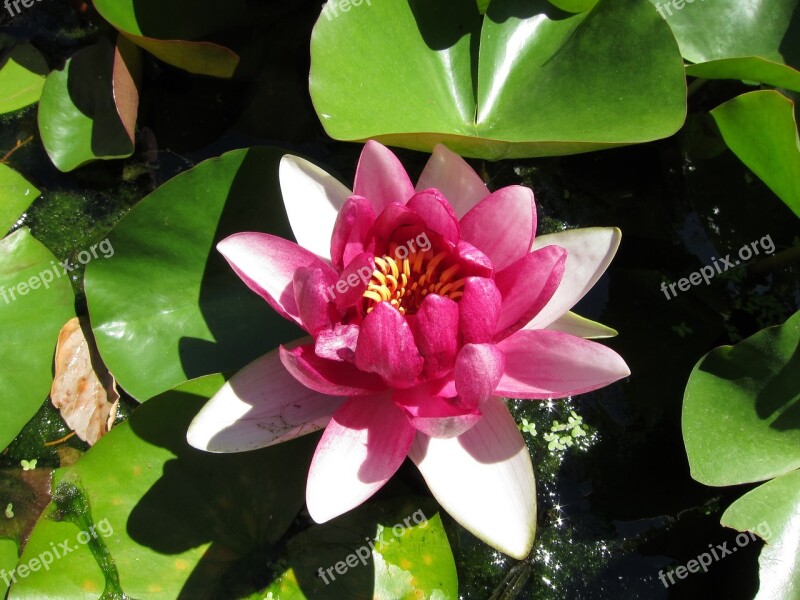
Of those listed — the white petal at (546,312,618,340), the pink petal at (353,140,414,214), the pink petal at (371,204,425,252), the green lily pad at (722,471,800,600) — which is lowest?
the green lily pad at (722,471,800,600)

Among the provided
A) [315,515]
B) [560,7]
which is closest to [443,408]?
[315,515]

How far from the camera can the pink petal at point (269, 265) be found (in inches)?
66.1

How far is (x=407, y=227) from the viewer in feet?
5.60

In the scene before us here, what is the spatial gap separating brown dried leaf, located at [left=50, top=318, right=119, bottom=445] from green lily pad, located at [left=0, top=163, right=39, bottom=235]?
1.63 feet

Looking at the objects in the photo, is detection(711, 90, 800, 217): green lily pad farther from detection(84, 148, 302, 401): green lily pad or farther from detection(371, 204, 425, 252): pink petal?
detection(84, 148, 302, 401): green lily pad

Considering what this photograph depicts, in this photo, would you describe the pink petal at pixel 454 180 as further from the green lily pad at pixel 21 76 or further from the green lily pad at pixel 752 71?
the green lily pad at pixel 21 76

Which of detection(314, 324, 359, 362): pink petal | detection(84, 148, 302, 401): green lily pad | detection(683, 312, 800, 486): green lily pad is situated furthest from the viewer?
detection(84, 148, 302, 401): green lily pad

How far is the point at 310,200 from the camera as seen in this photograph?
6.06ft

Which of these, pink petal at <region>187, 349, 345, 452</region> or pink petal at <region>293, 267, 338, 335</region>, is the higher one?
pink petal at <region>293, 267, 338, 335</region>

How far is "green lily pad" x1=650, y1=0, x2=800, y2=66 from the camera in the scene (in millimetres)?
2186

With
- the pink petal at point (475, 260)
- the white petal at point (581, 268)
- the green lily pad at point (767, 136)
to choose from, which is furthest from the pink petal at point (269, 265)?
the green lily pad at point (767, 136)

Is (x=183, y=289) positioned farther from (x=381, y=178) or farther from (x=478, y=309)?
(x=478, y=309)

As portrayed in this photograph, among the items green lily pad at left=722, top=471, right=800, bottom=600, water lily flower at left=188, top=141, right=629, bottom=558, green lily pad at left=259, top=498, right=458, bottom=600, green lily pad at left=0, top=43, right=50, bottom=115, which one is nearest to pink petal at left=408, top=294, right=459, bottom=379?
water lily flower at left=188, top=141, right=629, bottom=558

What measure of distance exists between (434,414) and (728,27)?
1.77 meters
